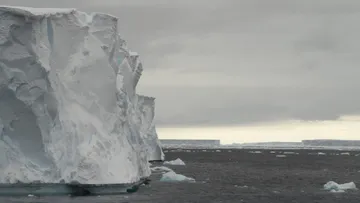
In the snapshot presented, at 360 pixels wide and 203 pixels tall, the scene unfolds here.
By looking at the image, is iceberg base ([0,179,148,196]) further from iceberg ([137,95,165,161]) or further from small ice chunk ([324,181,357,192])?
iceberg ([137,95,165,161])

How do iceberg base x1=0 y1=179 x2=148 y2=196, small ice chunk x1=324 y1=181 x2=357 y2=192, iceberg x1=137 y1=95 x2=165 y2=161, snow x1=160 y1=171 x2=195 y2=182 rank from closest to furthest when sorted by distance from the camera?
1. iceberg base x1=0 y1=179 x2=148 y2=196
2. small ice chunk x1=324 y1=181 x2=357 y2=192
3. snow x1=160 y1=171 x2=195 y2=182
4. iceberg x1=137 y1=95 x2=165 y2=161

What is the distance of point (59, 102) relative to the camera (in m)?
25.2

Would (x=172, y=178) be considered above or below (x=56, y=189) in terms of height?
above

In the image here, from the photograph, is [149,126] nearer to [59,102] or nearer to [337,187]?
[337,187]

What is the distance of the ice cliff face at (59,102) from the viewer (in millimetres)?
24406

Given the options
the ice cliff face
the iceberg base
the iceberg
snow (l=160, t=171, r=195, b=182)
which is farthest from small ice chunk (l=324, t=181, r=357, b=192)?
the iceberg

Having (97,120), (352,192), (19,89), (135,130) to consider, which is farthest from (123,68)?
(352,192)

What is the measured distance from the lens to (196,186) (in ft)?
109

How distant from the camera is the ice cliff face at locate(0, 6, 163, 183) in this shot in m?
24.4

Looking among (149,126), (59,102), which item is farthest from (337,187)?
(149,126)

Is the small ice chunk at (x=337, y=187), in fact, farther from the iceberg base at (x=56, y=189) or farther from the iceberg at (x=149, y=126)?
the iceberg at (x=149, y=126)

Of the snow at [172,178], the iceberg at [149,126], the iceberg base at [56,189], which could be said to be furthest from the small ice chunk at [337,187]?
the iceberg at [149,126]

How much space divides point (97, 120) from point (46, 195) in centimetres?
359

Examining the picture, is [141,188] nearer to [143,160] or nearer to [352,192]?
[143,160]
